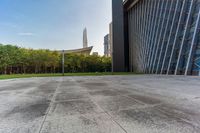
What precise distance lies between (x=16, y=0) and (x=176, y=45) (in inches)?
1020

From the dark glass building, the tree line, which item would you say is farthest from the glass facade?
the tree line

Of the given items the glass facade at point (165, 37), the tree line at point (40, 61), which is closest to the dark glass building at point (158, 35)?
the glass facade at point (165, 37)

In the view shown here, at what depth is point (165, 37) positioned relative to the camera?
2664 centimetres

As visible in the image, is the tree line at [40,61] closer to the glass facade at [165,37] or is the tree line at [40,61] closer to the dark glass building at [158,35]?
the dark glass building at [158,35]

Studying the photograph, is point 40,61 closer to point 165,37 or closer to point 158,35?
point 158,35

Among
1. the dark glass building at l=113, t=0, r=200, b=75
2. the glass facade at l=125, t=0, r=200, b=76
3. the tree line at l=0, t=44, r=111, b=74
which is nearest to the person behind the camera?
the glass facade at l=125, t=0, r=200, b=76

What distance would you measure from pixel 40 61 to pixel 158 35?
33.4 metres

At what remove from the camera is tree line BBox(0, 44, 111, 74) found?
134ft

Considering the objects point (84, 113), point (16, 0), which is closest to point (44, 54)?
point (16, 0)

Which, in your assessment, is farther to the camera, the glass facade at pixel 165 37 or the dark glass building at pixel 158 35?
the dark glass building at pixel 158 35

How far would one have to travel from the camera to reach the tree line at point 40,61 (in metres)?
41.0

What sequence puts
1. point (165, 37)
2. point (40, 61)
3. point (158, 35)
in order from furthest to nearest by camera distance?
point (40, 61)
point (158, 35)
point (165, 37)

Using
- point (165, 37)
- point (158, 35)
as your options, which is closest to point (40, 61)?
point (158, 35)

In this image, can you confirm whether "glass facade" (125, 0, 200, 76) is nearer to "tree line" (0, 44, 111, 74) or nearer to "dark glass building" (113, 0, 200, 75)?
"dark glass building" (113, 0, 200, 75)
